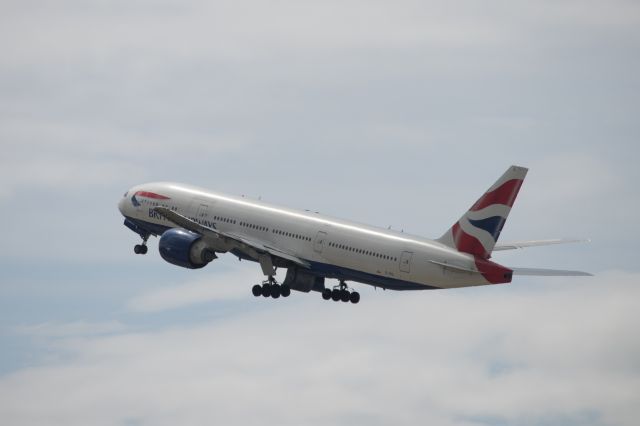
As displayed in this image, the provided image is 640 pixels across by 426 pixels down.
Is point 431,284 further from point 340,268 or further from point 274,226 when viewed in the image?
point 274,226

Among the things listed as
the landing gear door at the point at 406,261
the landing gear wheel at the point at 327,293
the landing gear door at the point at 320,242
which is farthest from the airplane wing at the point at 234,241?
the landing gear door at the point at 406,261

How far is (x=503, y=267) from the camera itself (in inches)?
3179

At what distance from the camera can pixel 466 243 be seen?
8181cm

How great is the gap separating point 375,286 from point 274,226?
8341 mm

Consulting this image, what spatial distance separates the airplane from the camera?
8119cm

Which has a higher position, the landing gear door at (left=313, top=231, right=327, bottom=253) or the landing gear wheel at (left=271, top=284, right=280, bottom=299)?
the landing gear door at (left=313, top=231, right=327, bottom=253)

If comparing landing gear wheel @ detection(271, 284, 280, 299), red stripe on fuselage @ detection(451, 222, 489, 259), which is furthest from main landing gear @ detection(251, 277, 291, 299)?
red stripe on fuselage @ detection(451, 222, 489, 259)

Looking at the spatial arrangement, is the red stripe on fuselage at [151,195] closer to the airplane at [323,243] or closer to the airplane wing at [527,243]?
the airplane at [323,243]

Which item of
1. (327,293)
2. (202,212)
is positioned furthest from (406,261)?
(202,212)

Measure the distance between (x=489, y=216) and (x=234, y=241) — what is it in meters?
17.3

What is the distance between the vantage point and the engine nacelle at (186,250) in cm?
9006

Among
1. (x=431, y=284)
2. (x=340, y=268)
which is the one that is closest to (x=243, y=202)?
(x=340, y=268)

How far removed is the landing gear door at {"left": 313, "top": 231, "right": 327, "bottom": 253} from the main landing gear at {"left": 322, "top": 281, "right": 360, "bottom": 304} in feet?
14.8

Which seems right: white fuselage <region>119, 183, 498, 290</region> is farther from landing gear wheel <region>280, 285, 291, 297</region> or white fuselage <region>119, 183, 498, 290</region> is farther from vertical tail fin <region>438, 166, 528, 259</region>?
landing gear wheel <region>280, 285, 291, 297</region>
